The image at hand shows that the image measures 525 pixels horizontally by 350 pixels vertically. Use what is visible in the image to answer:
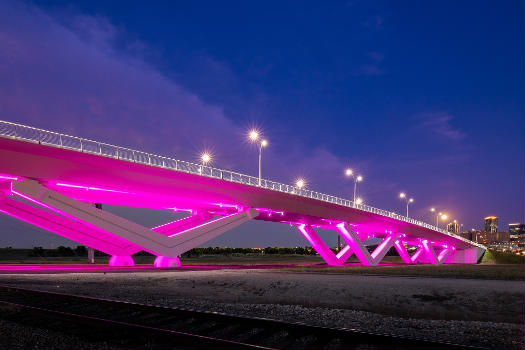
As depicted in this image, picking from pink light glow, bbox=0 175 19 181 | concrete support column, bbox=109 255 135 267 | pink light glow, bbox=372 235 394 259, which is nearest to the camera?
pink light glow, bbox=0 175 19 181

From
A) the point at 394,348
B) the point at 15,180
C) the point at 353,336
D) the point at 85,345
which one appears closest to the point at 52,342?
the point at 85,345

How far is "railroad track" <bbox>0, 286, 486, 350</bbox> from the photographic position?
21.0 ft

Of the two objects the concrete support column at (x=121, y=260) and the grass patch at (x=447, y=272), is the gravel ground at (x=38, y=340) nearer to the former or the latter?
the grass patch at (x=447, y=272)

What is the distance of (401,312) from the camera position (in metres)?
11.3

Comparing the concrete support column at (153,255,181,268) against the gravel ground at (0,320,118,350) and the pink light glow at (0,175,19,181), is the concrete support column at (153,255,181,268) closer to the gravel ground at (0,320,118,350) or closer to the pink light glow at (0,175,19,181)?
the pink light glow at (0,175,19,181)

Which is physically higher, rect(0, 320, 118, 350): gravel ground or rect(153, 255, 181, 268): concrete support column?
rect(0, 320, 118, 350): gravel ground

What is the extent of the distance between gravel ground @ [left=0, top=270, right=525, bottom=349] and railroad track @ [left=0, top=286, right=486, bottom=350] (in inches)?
69.2

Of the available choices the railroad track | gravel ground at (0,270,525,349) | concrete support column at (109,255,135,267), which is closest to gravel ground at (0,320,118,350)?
the railroad track

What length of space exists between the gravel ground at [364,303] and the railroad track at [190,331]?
176cm

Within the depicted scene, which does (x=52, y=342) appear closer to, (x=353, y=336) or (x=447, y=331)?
(x=353, y=336)

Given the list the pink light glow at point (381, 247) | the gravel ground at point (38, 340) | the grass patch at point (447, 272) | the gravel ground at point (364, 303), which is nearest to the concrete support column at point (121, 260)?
the grass patch at point (447, 272)

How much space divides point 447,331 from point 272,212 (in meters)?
36.8

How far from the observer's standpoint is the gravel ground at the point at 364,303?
28.3 feet

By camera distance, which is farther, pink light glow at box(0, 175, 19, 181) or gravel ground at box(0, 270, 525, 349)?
pink light glow at box(0, 175, 19, 181)
